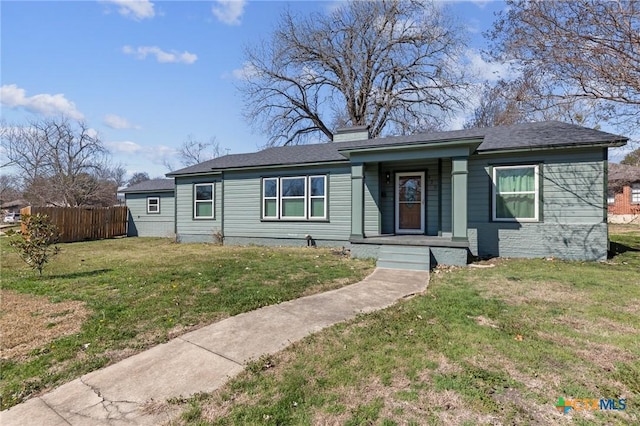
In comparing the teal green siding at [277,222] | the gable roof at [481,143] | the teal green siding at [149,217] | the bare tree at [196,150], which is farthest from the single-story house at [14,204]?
the gable roof at [481,143]

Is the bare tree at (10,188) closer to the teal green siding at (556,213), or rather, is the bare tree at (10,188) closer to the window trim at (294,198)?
the window trim at (294,198)

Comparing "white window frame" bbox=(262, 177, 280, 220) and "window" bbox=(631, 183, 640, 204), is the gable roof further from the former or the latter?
"window" bbox=(631, 183, 640, 204)

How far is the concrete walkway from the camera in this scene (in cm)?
239

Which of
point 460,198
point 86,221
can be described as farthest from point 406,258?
point 86,221

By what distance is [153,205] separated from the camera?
722 inches

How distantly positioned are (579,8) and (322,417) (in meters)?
10.9

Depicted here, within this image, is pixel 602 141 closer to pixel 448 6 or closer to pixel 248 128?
pixel 448 6

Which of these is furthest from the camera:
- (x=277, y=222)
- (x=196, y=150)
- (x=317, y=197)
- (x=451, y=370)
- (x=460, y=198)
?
(x=196, y=150)

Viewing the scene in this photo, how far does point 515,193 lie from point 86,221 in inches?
762

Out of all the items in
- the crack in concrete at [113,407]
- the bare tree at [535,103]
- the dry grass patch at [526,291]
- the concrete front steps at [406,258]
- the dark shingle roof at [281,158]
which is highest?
the bare tree at [535,103]

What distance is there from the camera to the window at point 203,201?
13.6 m

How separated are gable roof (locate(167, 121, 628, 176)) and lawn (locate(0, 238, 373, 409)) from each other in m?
3.93

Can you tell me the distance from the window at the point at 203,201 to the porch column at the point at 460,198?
973 cm

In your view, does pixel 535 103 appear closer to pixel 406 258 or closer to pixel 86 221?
pixel 406 258
